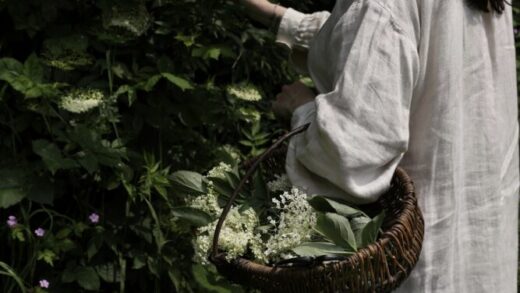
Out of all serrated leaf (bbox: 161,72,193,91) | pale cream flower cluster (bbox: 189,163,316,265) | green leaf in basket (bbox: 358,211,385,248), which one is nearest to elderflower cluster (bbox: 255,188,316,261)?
pale cream flower cluster (bbox: 189,163,316,265)

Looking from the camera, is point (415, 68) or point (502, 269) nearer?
point (415, 68)

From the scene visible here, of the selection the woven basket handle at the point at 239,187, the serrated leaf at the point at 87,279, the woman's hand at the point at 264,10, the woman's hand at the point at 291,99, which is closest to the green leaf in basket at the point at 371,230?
the woven basket handle at the point at 239,187

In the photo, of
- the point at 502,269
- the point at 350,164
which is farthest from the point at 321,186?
the point at 502,269

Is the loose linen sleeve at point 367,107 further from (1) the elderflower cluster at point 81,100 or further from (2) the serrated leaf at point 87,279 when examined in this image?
(2) the serrated leaf at point 87,279

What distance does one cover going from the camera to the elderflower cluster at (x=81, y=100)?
194 centimetres

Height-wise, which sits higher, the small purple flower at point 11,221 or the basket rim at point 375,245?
the basket rim at point 375,245

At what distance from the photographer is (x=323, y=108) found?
1.27 metres

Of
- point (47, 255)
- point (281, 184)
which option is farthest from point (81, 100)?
point (281, 184)

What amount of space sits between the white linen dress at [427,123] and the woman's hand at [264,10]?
0.31m

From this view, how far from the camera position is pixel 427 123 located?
132 centimetres

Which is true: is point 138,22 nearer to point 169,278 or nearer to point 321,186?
point 169,278

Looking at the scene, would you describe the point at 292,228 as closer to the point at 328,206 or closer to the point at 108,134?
the point at 328,206

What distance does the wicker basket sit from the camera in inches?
46.1

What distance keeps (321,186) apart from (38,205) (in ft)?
3.48
